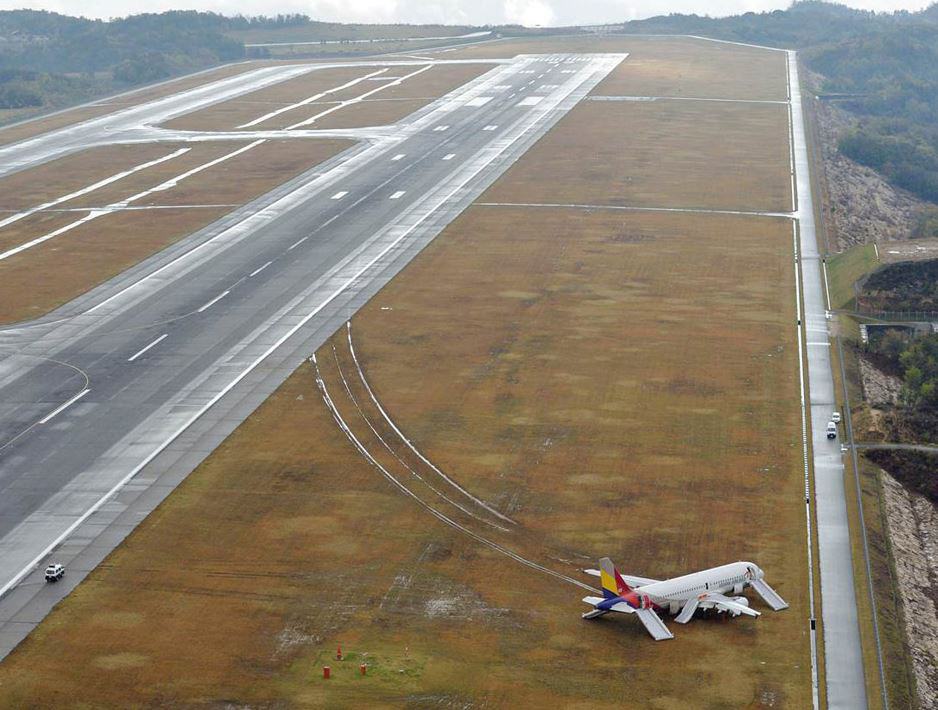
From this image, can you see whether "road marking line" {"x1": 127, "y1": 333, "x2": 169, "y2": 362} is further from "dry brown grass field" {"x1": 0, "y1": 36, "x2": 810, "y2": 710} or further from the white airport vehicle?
the white airport vehicle

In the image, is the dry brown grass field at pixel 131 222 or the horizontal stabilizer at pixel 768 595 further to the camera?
the dry brown grass field at pixel 131 222

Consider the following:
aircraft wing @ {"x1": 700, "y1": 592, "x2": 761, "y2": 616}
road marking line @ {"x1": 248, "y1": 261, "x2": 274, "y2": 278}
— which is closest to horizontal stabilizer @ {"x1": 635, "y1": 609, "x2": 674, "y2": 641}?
aircraft wing @ {"x1": 700, "y1": 592, "x2": 761, "y2": 616}

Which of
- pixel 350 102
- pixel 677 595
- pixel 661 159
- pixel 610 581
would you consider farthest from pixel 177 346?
pixel 350 102

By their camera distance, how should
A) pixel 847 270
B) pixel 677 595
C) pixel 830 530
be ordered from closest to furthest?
pixel 677 595, pixel 830 530, pixel 847 270

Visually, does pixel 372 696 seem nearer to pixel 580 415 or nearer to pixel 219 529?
pixel 219 529

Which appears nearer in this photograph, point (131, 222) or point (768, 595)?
point (768, 595)

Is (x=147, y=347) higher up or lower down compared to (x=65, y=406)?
lower down

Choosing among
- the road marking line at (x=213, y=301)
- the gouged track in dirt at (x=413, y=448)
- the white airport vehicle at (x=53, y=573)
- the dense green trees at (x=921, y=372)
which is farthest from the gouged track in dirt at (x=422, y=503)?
the dense green trees at (x=921, y=372)

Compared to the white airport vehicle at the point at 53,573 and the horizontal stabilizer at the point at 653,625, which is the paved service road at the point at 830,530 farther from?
the white airport vehicle at the point at 53,573

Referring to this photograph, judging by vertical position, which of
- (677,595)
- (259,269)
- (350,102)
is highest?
(677,595)

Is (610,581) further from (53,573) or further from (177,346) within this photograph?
(177,346)
